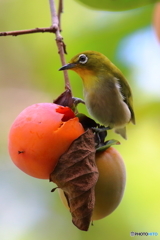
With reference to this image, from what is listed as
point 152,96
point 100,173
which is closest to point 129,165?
point 152,96

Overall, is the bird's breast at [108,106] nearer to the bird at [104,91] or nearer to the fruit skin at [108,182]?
the bird at [104,91]

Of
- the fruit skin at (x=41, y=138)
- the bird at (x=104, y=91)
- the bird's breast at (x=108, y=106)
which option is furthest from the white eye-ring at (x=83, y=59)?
the fruit skin at (x=41, y=138)

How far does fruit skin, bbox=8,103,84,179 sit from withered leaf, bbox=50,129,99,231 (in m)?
0.02

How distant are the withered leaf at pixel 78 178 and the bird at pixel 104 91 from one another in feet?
1.05

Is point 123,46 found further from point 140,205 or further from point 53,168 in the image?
point 53,168

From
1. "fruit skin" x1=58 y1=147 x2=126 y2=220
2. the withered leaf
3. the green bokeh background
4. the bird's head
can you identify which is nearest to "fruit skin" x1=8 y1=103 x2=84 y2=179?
the withered leaf

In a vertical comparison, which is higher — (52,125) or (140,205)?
(52,125)

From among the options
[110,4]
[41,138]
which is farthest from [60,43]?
[41,138]

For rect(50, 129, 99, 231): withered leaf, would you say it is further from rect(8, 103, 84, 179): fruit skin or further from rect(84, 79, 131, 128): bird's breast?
rect(84, 79, 131, 128): bird's breast

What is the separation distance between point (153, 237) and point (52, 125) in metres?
0.84

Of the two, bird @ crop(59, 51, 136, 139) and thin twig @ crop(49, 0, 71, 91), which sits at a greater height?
thin twig @ crop(49, 0, 71, 91)

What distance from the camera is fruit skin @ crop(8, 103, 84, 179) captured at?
34.3 inches

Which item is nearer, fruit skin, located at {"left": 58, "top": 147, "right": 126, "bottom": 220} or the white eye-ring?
fruit skin, located at {"left": 58, "top": 147, "right": 126, "bottom": 220}

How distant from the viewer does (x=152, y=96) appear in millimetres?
1736
